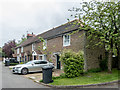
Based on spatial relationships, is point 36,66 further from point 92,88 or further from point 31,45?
point 31,45

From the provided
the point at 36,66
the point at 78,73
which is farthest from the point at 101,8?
the point at 36,66

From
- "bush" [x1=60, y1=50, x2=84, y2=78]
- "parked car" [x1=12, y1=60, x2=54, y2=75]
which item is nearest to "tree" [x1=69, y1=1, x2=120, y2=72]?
"bush" [x1=60, y1=50, x2=84, y2=78]

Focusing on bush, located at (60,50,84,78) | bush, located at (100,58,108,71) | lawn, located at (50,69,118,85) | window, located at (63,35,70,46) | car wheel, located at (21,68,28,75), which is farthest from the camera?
window, located at (63,35,70,46)

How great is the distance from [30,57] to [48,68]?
16437mm

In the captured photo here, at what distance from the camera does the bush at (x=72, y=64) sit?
32.3 feet

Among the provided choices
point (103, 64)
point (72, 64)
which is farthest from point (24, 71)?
point (103, 64)

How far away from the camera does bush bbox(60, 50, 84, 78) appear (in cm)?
986

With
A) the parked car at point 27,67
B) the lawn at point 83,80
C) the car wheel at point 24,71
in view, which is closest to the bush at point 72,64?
the lawn at point 83,80

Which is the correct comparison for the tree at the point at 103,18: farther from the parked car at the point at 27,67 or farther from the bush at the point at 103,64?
the parked car at the point at 27,67

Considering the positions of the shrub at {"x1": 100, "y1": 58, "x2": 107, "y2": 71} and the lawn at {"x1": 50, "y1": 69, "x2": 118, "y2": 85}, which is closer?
the lawn at {"x1": 50, "y1": 69, "x2": 118, "y2": 85}

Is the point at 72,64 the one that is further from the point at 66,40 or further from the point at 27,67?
the point at 66,40

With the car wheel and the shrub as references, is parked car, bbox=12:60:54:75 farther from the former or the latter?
the shrub

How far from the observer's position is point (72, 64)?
9.99m

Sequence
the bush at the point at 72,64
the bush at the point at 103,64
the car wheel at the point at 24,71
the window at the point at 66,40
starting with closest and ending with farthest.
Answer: the bush at the point at 72,64 < the car wheel at the point at 24,71 < the bush at the point at 103,64 < the window at the point at 66,40
